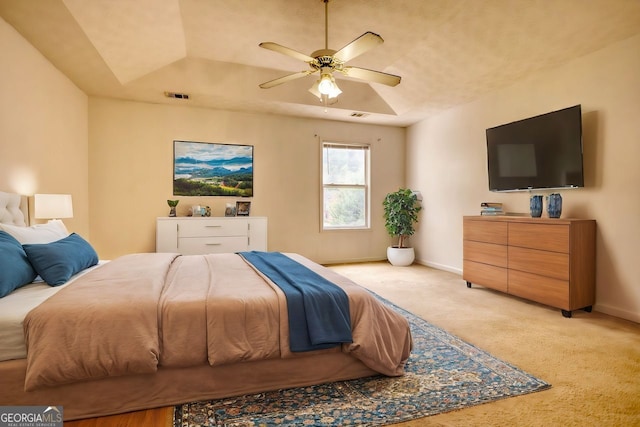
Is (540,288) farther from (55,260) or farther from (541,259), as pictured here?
(55,260)

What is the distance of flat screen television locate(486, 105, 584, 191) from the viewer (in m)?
3.49

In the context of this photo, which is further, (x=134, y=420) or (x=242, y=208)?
(x=242, y=208)

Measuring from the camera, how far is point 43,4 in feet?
8.80

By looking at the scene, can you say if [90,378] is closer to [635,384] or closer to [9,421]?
[9,421]

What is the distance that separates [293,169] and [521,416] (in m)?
4.62

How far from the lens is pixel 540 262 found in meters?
3.50

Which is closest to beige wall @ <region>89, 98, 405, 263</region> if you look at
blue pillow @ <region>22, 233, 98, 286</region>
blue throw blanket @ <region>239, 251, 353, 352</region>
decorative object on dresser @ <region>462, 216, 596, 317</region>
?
decorative object on dresser @ <region>462, 216, 596, 317</region>

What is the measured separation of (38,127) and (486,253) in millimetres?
5090

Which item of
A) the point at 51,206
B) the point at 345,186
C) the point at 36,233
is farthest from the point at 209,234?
A: the point at 345,186

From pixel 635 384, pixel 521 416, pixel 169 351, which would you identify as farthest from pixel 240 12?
pixel 635 384

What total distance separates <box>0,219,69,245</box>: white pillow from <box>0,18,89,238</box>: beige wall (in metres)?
0.57

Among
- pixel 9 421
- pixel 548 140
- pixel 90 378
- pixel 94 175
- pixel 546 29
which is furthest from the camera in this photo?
pixel 94 175

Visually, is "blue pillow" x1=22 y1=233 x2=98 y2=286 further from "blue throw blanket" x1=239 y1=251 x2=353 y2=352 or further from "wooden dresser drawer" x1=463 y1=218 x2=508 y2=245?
"wooden dresser drawer" x1=463 y1=218 x2=508 y2=245

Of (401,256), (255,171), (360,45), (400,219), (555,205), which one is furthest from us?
(401,256)
